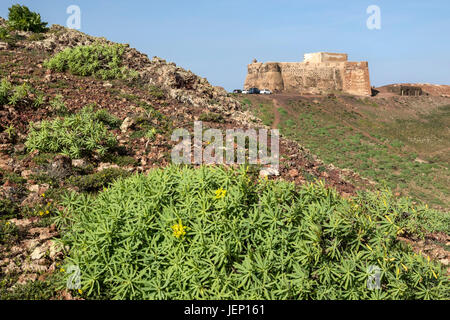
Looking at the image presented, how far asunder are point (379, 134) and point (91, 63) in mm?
24663

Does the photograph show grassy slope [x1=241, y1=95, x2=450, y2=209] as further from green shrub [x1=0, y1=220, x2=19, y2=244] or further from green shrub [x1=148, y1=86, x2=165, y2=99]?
green shrub [x1=0, y1=220, x2=19, y2=244]

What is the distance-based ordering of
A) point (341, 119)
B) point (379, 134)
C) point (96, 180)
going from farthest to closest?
1. point (341, 119)
2. point (379, 134)
3. point (96, 180)

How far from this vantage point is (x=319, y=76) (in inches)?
1757

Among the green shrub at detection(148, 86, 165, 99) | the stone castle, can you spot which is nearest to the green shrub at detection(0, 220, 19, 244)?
the green shrub at detection(148, 86, 165, 99)

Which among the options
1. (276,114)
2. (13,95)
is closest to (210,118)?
(13,95)

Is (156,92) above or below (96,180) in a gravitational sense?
above

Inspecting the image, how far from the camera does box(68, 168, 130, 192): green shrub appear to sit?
6520mm

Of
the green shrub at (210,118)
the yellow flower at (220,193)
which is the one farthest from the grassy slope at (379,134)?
the yellow flower at (220,193)

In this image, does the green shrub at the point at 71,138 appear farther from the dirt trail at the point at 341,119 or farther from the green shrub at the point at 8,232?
the dirt trail at the point at 341,119

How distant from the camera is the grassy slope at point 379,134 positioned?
788 inches

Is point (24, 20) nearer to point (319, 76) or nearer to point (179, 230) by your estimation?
point (179, 230)

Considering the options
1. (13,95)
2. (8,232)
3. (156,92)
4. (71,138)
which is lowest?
(8,232)
